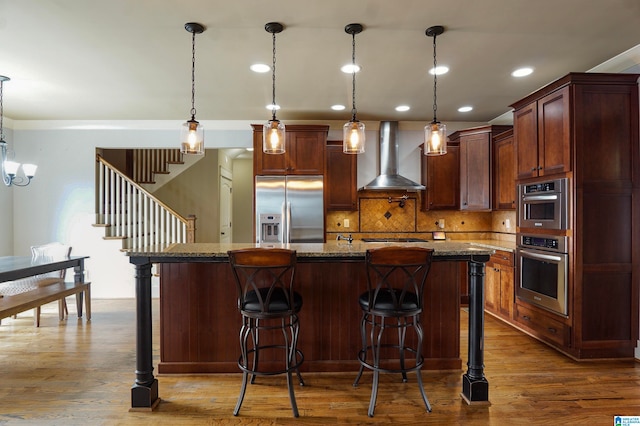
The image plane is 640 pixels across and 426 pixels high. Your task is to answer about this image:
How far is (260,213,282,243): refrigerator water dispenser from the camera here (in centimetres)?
477

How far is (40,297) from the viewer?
353 cm

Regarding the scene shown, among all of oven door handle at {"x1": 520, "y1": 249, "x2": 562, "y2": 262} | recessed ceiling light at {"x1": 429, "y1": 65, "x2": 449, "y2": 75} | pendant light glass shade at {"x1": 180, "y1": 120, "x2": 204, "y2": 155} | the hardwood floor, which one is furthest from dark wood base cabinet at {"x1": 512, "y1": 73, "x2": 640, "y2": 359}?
pendant light glass shade at {"x1": 180, "y1": 120, "x2": 204, "y2": 155}

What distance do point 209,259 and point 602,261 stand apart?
3.25m

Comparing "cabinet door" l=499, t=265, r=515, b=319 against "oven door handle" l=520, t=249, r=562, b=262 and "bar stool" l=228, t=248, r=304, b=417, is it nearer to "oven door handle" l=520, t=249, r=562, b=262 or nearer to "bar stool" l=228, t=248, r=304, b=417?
"oven door handle" l=520, t=249, r=562, b=262

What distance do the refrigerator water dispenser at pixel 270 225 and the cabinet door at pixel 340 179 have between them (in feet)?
2.78

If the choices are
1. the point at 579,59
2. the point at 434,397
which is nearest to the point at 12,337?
the point at 434,397

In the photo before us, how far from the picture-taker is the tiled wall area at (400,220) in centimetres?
554

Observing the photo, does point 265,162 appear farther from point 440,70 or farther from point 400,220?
point 440,70

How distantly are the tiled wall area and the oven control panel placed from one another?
1.86 metres

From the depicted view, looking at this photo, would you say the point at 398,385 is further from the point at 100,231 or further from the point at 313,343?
the point at 100,231

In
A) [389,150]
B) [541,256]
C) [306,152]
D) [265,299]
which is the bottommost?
[265,299]

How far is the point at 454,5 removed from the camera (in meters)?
2.44

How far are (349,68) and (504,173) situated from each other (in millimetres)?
2591

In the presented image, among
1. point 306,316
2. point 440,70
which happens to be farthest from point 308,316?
point 440,70
